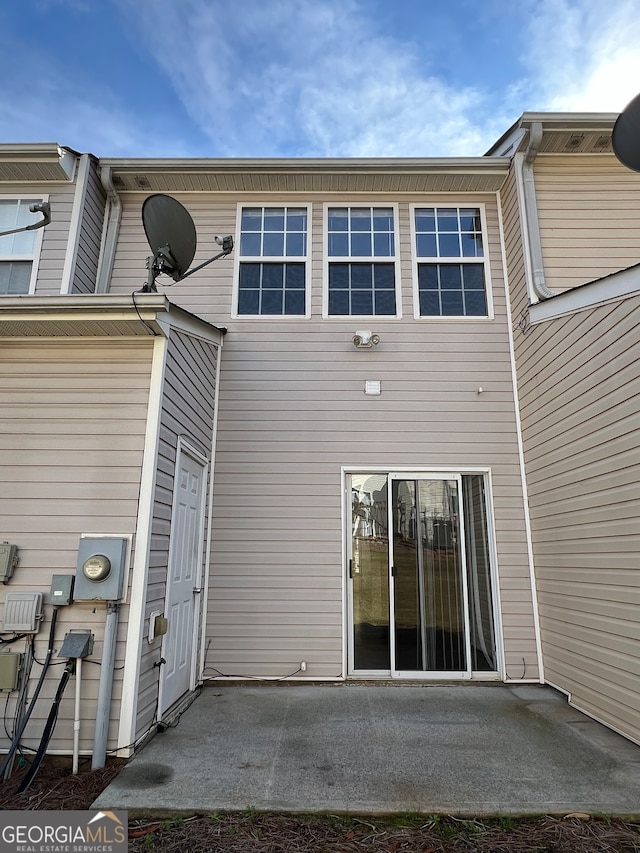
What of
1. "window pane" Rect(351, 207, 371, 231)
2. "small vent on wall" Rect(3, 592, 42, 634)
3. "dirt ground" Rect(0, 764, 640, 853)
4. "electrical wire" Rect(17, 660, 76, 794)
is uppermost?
"window pane" Rect(351, 207, 371, 231)

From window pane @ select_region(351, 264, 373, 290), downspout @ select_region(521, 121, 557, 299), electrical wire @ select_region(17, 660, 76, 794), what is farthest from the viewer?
window pane @ select_region(351, 264, 373, 290)

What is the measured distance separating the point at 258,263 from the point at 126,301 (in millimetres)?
2425

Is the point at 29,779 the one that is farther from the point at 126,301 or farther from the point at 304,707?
the point at 126,301

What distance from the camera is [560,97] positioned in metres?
5.43

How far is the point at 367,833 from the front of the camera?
2018 millimetres

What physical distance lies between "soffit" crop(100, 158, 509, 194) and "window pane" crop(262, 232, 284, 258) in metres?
0.53

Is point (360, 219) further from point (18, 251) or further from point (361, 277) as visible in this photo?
point (18, 251)

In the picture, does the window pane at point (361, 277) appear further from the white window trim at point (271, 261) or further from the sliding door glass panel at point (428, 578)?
A: the sliding door glass panel at point (428, 578)

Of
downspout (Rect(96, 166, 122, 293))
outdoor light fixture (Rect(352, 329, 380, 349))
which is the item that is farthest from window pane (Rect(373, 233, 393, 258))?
downspout (Rect(96, 166, 122, 293))

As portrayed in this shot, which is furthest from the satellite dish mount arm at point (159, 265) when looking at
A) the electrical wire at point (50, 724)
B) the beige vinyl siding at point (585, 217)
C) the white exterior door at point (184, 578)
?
the beige vinyl siding at point (585, 217)

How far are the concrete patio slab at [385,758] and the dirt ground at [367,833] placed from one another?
6cm

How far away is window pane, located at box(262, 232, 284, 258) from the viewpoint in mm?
5081

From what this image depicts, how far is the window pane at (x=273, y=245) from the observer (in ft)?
16.7

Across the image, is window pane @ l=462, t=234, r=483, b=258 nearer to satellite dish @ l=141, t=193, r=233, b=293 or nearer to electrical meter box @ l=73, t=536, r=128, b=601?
satellite dish @ l=141, t=193, r=233, b=293
